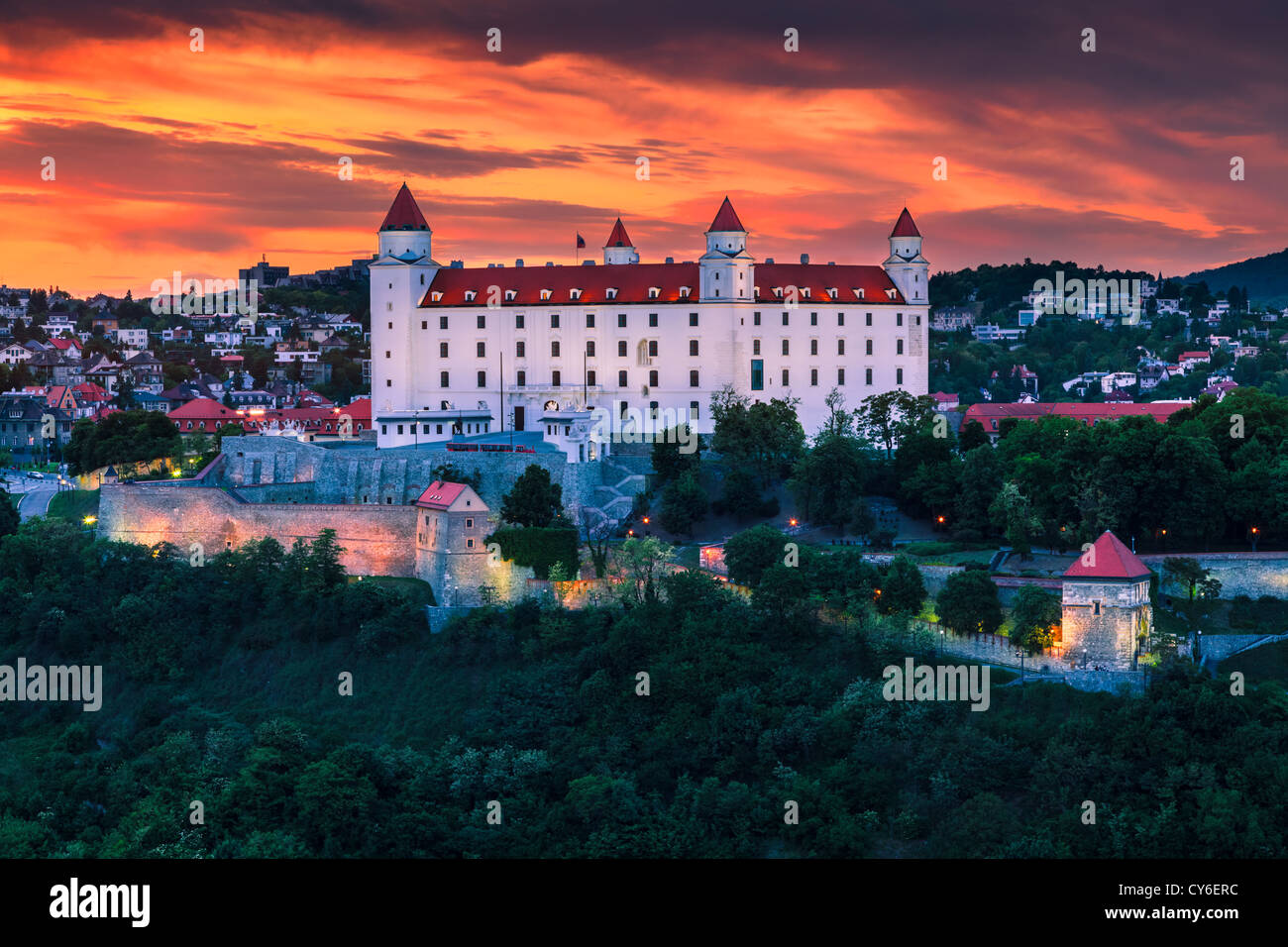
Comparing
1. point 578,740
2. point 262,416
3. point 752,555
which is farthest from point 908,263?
point 262,416

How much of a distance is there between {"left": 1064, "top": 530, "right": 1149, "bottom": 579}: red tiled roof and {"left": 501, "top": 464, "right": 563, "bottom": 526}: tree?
13698mm

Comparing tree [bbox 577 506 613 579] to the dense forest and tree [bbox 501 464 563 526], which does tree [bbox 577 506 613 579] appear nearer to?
tree [bbox 501 464 563 526]

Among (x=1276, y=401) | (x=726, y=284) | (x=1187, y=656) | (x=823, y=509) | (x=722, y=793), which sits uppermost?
(x=726, y=284)

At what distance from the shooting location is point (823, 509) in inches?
1578

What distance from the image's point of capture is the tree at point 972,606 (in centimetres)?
3189

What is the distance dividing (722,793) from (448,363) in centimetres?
2521

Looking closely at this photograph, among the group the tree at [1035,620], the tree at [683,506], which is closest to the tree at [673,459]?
the tree at [683,506]

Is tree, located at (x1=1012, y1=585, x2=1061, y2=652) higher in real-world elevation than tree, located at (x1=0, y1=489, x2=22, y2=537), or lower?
lower

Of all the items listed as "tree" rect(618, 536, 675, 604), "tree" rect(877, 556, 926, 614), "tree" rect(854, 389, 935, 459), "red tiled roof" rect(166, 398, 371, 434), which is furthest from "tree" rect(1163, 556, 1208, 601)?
"red tiled roof" rect(166, 398, 371, 434)

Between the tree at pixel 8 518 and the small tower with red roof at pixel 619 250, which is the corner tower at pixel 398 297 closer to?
the small tower with red roof at pixel 619 250

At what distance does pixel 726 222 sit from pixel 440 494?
15.8 metres

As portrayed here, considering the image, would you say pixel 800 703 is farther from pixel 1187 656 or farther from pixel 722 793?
pixel 1187 656

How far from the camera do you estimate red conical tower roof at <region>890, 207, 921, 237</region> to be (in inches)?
→ 2086
